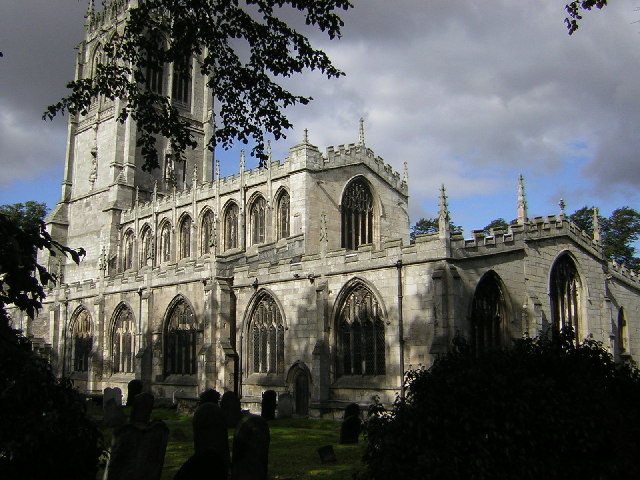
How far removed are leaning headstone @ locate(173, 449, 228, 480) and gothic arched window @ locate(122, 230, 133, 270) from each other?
43846 mm

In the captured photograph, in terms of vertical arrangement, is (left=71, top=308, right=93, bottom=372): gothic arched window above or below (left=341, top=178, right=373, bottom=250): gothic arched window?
below

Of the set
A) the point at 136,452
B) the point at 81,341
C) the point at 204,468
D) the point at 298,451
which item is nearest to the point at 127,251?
the point at 81,341

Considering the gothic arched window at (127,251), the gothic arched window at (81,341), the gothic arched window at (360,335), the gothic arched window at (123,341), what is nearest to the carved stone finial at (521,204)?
the gothic arched window at (360,335)

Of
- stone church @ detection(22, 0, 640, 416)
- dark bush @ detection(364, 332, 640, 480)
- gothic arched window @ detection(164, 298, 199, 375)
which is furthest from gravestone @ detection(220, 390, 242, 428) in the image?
dark bush @ detection(364, 332, 640, 480)

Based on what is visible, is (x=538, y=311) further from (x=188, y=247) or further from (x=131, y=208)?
(x=131, y=208)

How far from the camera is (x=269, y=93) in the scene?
1295 centimetres

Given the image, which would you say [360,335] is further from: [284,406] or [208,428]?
[208,428]

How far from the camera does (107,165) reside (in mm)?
55125

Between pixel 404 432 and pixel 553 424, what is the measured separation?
167cm

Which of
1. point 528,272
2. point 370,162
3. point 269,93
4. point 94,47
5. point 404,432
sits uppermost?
point 94,47

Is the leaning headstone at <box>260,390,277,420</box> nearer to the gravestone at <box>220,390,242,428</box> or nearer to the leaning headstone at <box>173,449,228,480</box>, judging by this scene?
the gravestone at <box>220,390,242,428</box>

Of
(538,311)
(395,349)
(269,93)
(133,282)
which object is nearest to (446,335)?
(395,349)

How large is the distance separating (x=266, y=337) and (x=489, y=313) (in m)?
9.86

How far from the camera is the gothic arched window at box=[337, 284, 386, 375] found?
24.3m
